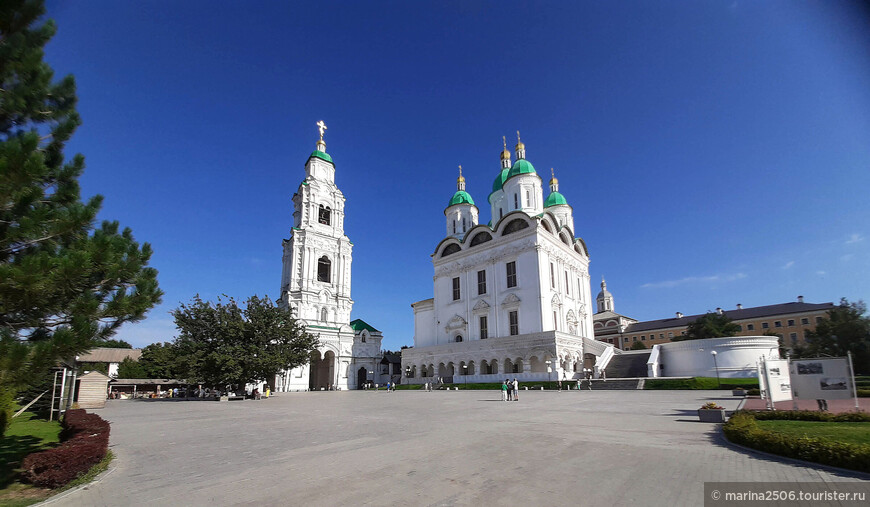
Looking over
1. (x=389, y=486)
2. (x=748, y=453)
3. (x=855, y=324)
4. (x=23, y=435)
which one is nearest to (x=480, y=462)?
(x=389, y=486)

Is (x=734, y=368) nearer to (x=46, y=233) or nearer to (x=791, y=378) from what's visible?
(x=791, y=378)

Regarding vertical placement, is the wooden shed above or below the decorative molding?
below

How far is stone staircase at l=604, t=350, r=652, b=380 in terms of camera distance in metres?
36.7

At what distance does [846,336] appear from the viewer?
37.4 m

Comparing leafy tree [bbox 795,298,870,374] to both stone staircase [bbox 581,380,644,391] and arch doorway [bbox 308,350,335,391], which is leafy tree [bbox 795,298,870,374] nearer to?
stone staircase [bbox 581,380,644,391]

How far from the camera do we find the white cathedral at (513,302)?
39.3 metres

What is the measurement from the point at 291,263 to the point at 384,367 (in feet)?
60.7

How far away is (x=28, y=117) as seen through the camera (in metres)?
7.02

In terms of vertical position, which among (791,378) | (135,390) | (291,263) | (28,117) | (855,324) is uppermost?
(291,263)

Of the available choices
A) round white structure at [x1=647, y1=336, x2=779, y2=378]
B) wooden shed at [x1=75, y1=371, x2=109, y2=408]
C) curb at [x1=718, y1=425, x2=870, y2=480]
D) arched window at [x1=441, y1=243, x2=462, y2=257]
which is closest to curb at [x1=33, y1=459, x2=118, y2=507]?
curb at [x1=718, y1=425, x2=870, y2=480]

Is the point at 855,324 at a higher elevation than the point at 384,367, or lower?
higher

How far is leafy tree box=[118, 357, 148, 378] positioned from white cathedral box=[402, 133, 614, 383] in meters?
29.1

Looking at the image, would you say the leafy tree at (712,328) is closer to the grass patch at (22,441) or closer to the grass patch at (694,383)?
the grass patch at (694,383)

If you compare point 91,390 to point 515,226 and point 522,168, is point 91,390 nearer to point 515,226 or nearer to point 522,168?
point 515,226
